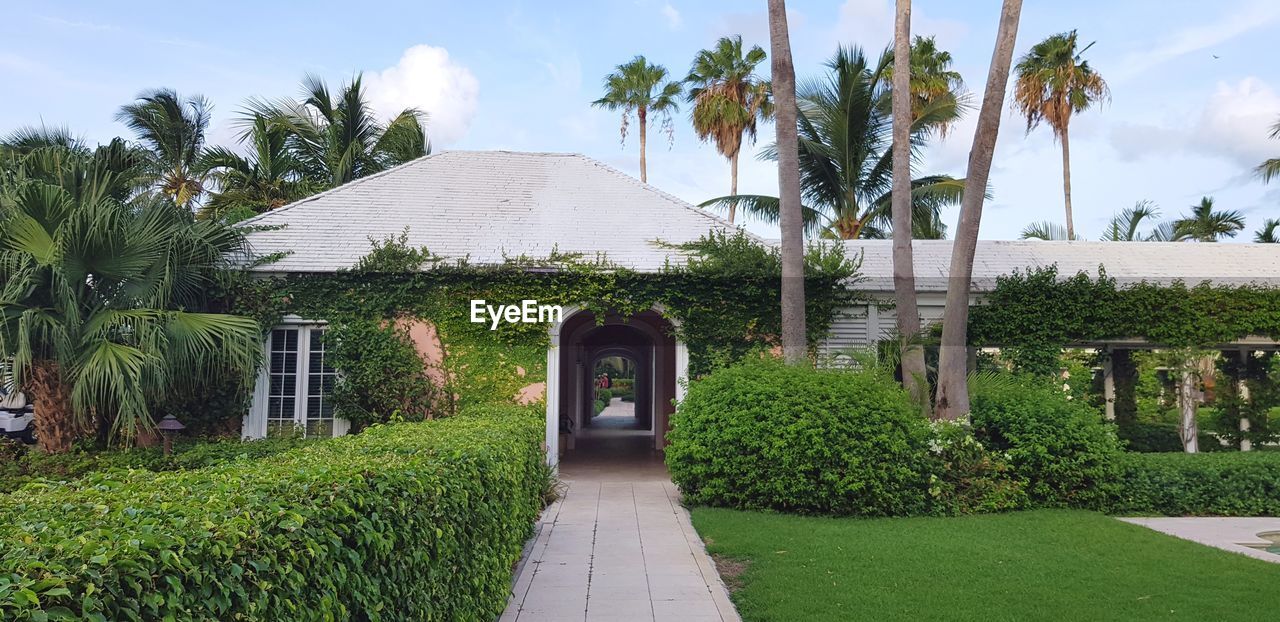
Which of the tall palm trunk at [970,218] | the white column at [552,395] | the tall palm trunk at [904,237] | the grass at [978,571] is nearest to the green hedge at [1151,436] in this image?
the tall palm trunk at [904,237]

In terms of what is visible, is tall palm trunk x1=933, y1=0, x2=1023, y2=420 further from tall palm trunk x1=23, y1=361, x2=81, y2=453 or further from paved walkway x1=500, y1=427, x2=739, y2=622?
tall palm trunk x1=23, y1=361, x2=81, y2=453

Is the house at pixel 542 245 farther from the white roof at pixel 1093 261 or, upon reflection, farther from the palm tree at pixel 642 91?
the palm tree at pixel 642 91

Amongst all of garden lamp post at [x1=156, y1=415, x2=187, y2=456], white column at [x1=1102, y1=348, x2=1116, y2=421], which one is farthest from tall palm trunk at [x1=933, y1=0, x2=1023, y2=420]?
garden lamp post at [x1=156, y1=415, x2=187, y2=456]

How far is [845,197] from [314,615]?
1649cm

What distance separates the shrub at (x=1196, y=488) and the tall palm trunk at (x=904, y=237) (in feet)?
8.54

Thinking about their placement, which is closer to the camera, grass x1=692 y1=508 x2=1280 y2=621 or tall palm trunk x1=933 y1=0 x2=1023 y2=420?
grass x1=692 y1=508 x2=1280 y2=621

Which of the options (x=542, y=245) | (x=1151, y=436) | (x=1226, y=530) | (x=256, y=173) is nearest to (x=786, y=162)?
(x=542, y=245)

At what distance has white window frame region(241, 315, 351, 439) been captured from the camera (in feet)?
43.3

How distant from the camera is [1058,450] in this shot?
10711 millimetres

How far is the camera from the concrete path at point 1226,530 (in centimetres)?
863

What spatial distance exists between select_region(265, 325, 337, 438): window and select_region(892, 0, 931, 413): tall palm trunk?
861 centimetres

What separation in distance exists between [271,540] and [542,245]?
11.2m

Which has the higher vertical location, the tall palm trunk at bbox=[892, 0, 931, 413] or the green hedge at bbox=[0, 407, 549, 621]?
the tall palm trunk at bbox=[892, 0, 931, 413]

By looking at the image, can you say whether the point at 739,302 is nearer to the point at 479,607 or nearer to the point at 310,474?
the point at 479,607
